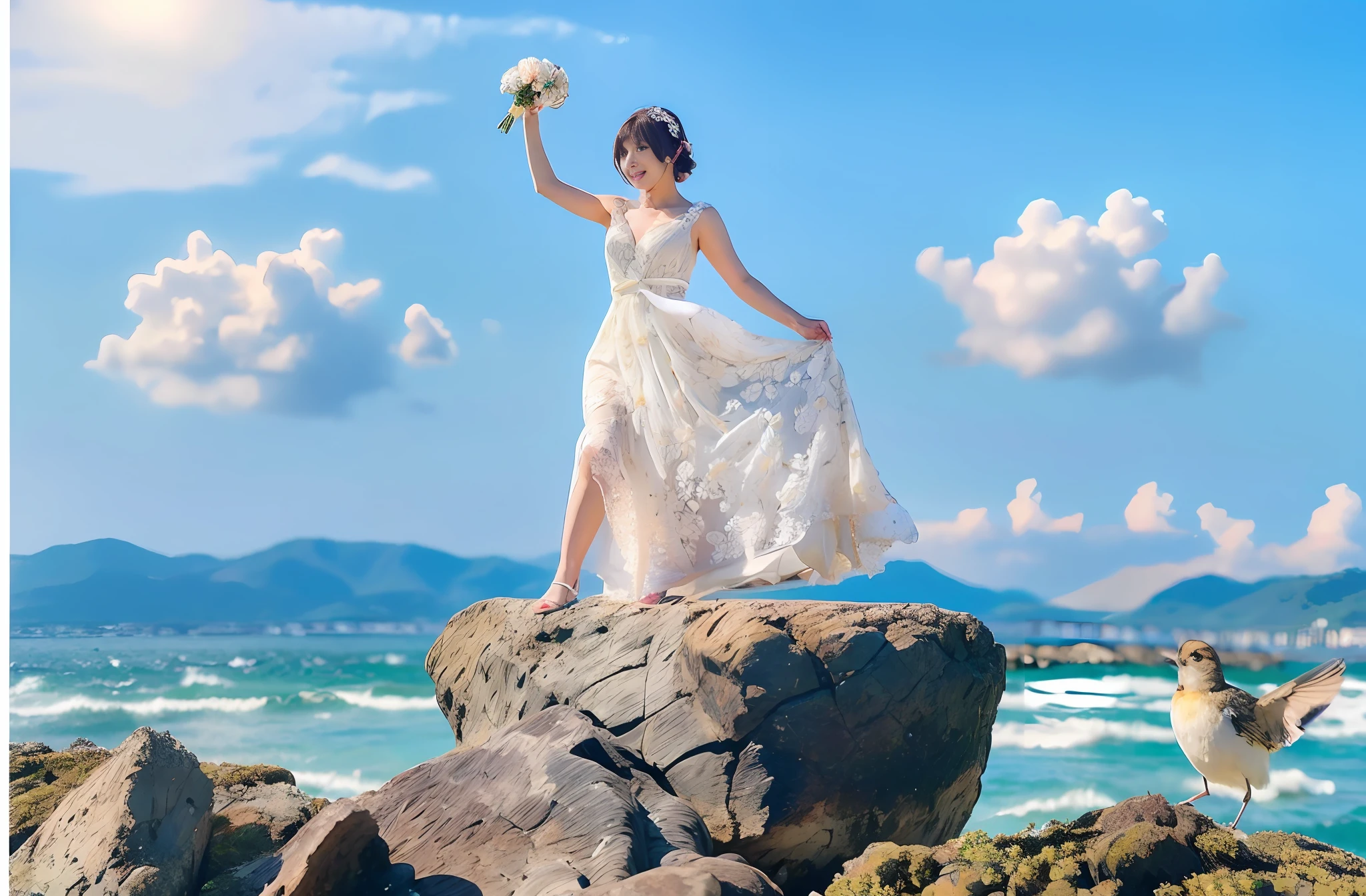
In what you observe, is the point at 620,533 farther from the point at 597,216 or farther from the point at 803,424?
the point at 597,216

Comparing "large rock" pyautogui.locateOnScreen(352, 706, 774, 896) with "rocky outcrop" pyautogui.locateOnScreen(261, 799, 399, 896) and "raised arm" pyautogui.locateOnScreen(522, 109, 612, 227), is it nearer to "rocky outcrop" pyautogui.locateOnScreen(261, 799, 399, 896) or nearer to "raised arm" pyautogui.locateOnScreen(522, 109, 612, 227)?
"rocky outcrop" pyautogui.locateOnScreen(261, 799, 399, 896)

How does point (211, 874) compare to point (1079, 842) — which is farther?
point (211, 874)

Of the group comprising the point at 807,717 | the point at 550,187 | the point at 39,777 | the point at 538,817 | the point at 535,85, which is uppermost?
the point at 535,85

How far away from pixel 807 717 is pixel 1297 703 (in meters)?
1.82

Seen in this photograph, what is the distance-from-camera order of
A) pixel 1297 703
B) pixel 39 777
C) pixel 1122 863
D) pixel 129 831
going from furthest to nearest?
pixel 39 777
pixel 129 831
pixel 1297 703
pixel 1122 863

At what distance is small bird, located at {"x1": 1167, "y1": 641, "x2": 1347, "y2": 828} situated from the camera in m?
3.56

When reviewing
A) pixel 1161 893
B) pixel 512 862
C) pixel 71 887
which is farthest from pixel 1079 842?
pixel 71 887

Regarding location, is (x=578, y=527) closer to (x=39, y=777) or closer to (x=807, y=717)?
(x=807, y=717)

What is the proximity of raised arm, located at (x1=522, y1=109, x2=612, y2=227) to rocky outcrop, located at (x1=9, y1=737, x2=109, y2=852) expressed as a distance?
13.6ft

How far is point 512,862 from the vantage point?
388cm

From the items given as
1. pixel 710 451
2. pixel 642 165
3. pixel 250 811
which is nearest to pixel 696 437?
pixel 710 451

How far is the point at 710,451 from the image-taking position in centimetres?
536

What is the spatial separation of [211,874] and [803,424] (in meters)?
3.64

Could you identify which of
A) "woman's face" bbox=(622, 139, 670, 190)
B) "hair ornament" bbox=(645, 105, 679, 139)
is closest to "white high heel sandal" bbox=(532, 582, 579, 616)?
"woman's face" bbox=(622, 139, 670, 190)
